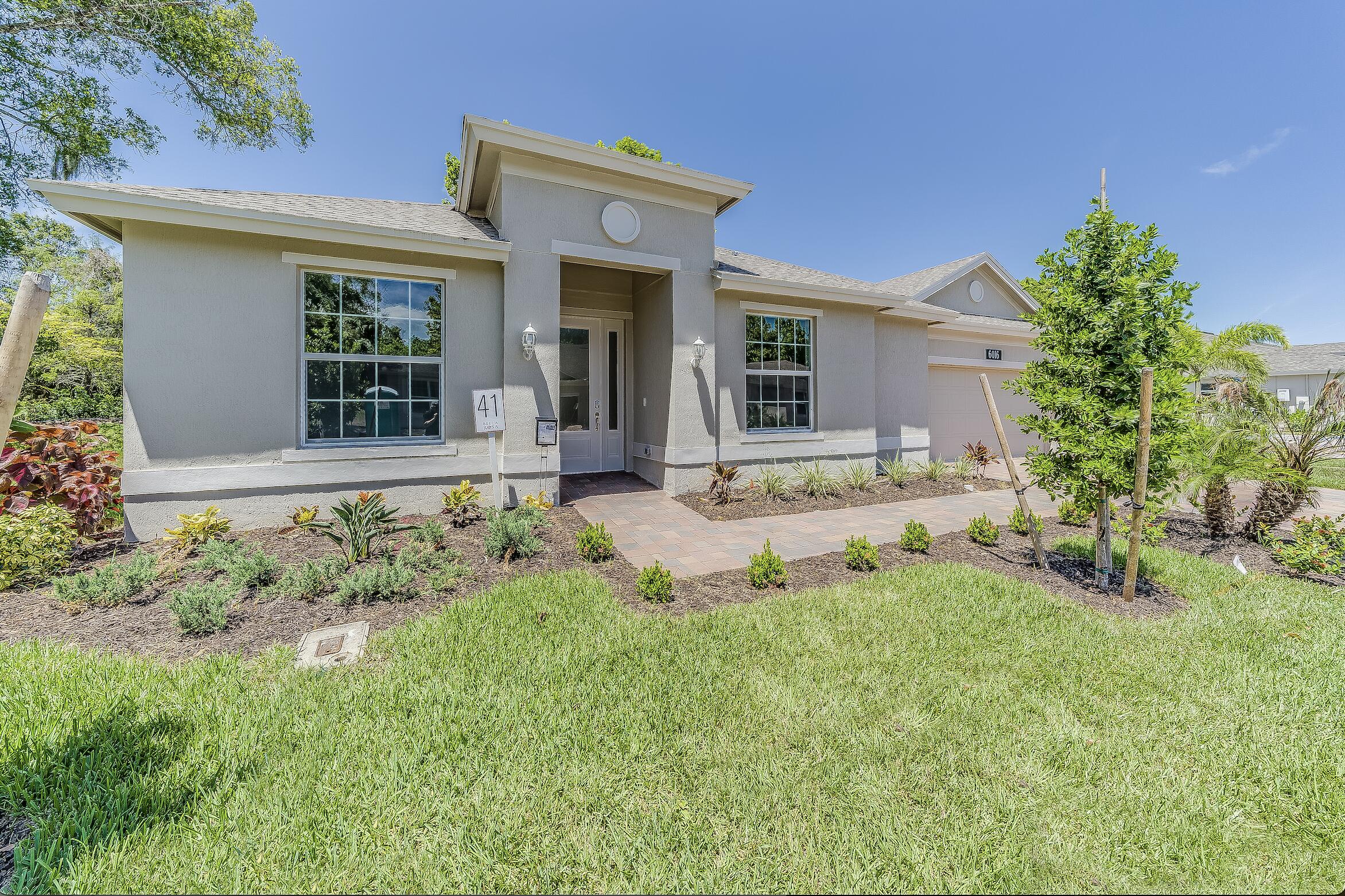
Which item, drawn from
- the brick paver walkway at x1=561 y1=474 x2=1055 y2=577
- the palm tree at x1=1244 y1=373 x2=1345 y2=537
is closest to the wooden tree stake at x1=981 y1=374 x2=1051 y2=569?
the brick paver walkway at x1=561 y1=474 x2=1055 y2=577

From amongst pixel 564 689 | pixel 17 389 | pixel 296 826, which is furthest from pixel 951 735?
pixel 17 389

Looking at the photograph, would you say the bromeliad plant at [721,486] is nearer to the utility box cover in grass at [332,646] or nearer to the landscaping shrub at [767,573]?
the landscaping shrub at [767,573]

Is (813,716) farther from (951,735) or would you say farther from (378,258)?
(378,258)

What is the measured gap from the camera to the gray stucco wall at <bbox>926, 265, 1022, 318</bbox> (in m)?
13.0

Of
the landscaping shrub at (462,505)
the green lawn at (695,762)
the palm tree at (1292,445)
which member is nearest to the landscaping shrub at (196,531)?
the green lawn at (695,762)

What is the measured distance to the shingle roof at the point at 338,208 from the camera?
19.4 feet

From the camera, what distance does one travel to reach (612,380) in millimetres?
10023

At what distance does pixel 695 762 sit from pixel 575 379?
830 cm

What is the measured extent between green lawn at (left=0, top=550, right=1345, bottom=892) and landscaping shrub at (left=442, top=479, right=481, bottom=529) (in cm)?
303

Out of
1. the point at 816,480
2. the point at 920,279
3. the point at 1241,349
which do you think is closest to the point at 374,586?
the point at 816,480

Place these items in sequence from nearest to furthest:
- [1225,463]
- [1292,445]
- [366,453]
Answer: [1225,463] → [1292,445] → [366,453]

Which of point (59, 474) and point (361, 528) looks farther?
point (59, 474)

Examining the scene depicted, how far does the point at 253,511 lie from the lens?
6.00 metres

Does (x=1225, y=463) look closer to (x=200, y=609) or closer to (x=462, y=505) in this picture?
(x=462, y=505)
